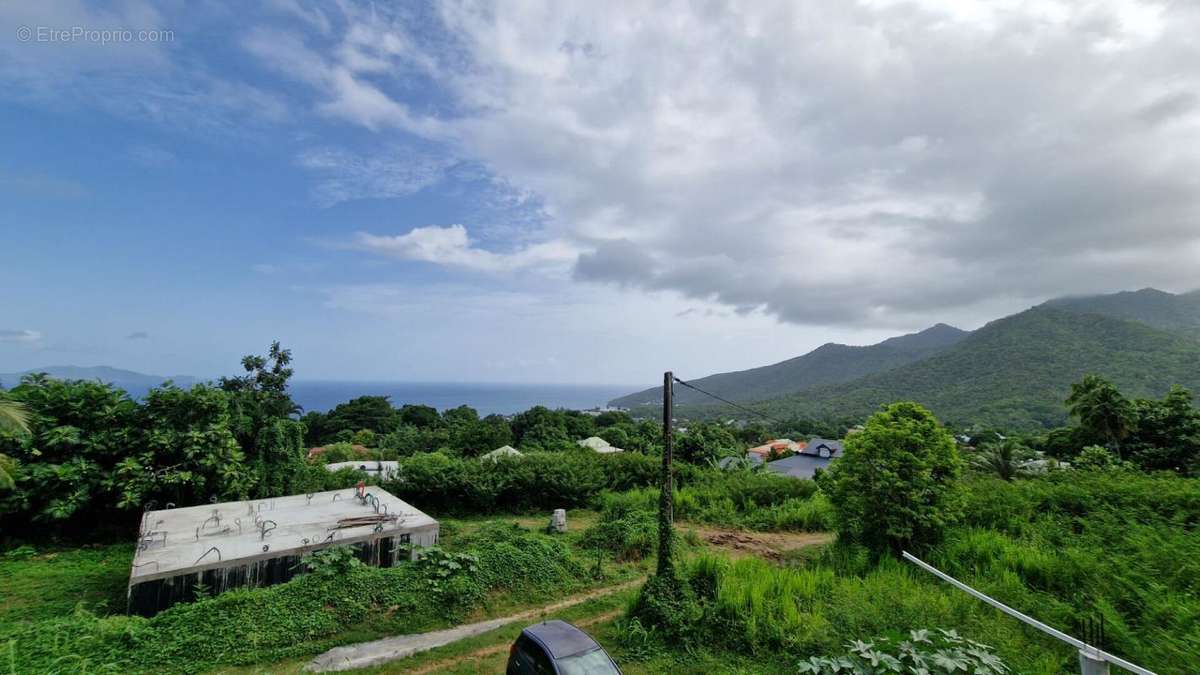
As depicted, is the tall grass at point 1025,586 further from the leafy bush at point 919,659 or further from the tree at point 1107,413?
the tree at point 1107,413

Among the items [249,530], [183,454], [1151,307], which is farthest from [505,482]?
[1151,307]

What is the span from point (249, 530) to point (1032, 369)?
396 feet

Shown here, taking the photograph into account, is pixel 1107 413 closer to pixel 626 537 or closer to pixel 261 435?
pixel 626 537

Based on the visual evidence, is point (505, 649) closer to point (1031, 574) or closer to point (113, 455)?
point (1031, 574)

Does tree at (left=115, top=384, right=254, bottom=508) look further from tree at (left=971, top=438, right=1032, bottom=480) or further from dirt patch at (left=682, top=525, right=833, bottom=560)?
tree at (left=971, top=438, right=1032, bottom=480)

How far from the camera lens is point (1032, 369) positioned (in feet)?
298

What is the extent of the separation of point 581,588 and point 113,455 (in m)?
14.1

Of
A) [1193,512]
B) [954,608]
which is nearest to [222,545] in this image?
[954,608]

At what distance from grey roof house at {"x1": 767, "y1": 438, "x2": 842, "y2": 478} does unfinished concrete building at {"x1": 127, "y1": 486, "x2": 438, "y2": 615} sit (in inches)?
1497

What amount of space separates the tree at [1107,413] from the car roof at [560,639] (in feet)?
118

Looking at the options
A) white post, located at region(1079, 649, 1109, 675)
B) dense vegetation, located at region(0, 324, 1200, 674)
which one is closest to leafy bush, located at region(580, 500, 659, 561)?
dense vegetation, located at region(0, 324, 1200, 674)

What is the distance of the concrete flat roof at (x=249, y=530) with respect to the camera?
948 cm

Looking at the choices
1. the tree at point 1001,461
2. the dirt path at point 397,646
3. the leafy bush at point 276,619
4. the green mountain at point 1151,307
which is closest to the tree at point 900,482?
the leafy bush at point 276,619

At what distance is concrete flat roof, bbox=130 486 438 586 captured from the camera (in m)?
9.48
